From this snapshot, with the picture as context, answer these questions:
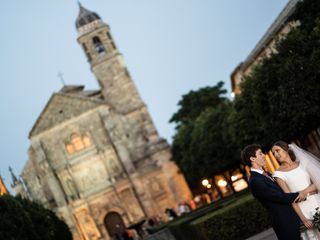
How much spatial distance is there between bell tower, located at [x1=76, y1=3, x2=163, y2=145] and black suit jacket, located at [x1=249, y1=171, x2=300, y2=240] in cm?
5714

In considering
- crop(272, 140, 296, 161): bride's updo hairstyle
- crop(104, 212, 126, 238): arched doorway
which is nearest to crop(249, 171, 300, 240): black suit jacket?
crop(272, 140, 296, 161): bride's updo hairstyle

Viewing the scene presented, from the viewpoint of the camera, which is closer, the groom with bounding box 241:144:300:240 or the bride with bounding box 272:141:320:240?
the bride with bounding box 272:141:320:240

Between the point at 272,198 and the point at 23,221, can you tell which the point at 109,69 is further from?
the point at 272,198

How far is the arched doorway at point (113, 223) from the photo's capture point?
6322 cm

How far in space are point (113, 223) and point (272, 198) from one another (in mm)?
56556

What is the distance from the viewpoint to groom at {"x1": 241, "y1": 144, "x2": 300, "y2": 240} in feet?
25.7

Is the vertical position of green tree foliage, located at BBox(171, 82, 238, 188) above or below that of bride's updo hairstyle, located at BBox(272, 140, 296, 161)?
above

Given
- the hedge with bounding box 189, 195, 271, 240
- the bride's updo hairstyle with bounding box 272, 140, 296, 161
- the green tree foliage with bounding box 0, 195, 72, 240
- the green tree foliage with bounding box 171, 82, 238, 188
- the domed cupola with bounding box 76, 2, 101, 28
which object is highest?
the domed cupola with bounding box 76, 2, 101, 28

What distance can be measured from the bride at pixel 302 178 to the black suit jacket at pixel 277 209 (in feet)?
0.36

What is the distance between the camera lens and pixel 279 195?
7727mm

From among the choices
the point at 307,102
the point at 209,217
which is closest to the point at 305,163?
the point at 209,217

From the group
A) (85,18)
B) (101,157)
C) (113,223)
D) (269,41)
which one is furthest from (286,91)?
(85,18)

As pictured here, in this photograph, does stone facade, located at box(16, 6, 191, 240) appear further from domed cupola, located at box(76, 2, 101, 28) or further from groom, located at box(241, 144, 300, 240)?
groom, located at box(241, 144, 300, 240)

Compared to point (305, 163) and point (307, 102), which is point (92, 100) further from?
point (305, 163)
